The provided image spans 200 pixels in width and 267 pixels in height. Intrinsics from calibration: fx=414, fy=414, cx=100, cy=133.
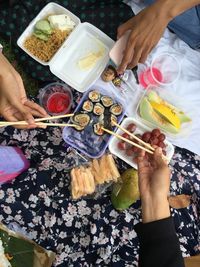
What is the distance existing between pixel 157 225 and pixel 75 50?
1061mm

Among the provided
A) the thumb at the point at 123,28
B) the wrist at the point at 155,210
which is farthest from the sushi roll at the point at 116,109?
the wrist at the point at 155,210

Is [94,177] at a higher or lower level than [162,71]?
lower

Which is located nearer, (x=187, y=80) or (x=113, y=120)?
(x=113, y=120)

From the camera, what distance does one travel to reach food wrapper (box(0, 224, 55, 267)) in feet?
6.53

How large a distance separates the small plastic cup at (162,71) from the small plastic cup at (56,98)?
0.39 m

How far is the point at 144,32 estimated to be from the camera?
192 cm

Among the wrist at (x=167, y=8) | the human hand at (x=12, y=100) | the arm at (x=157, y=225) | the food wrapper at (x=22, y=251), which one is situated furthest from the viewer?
the food wrapper at (x=22, y=251)

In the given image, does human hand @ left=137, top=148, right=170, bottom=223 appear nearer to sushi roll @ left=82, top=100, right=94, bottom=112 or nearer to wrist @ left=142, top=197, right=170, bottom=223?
wrist @ left=142, top=197, right=170, bottom=223

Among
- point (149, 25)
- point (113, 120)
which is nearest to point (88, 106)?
point (113, 120)

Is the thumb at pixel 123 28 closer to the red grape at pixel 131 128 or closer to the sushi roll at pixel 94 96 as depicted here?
the sushi roll at pixel 94 96

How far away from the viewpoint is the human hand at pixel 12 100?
1.77m

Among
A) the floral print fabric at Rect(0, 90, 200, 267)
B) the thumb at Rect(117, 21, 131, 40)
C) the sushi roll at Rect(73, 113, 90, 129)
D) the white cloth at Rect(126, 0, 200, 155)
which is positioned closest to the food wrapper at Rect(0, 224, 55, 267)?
the floral print fabric at Rect(0, 90, 200, 267)

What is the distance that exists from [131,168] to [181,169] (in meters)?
0.26

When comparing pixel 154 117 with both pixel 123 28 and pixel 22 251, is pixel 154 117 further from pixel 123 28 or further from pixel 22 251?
pixel 22 251
